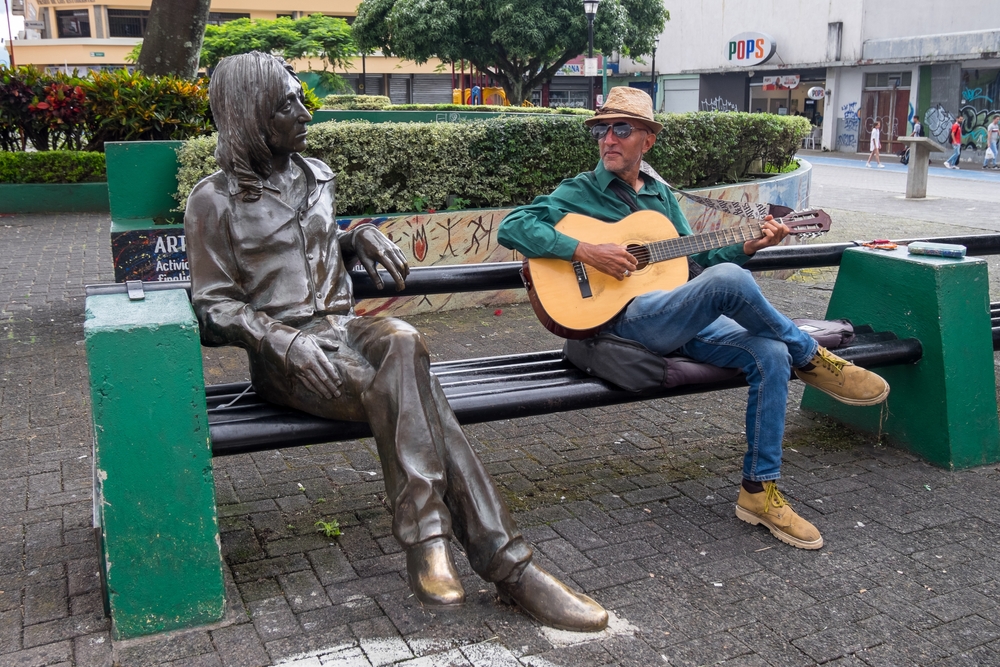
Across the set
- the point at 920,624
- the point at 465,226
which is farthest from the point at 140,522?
the point at 465,226

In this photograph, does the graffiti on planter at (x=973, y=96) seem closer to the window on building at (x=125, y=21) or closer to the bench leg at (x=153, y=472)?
the bench leg at (x=153, y=472)

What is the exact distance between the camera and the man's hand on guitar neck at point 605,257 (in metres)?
3.72

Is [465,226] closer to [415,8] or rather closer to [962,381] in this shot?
[962,381]

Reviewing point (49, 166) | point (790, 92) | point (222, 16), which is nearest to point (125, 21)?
point (222, 16)

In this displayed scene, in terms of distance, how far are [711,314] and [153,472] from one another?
2.05 meters

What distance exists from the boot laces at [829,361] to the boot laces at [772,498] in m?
0.59

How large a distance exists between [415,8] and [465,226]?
2339 centimetres

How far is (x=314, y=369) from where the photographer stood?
120 inches

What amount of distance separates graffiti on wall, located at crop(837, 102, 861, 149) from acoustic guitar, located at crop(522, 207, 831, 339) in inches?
1333

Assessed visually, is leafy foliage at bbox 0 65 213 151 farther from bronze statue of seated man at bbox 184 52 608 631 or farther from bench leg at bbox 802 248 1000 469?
bench leg at bbox 802 248 1000 469

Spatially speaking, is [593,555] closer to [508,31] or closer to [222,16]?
[508,31]

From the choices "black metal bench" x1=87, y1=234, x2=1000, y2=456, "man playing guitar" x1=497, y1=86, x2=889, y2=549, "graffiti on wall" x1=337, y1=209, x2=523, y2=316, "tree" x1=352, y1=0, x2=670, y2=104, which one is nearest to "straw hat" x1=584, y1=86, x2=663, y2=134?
"man playing guitar" x1=497, y1=86, x2=889, y2=549

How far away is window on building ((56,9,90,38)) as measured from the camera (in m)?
51.2

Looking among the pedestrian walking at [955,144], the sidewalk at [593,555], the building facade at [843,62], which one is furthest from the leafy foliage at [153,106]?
the building facade at [843,62]
